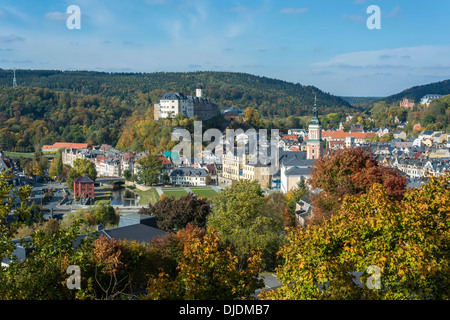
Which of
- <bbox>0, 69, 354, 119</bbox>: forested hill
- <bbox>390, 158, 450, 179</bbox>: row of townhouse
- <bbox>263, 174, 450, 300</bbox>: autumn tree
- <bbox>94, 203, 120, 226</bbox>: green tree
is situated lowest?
<bbox>94, 203, 120, 226</bbox>: green tree

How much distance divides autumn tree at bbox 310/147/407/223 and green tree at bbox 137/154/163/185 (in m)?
29.7

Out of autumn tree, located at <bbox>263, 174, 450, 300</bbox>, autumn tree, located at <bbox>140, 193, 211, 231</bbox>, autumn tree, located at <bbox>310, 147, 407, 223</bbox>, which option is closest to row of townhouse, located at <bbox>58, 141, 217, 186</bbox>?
autumn tree, located at <bbox>140, 193, 211, 231</bbox>

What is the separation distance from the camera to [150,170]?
3900cm

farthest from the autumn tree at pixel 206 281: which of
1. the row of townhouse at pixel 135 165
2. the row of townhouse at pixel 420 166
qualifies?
the row of townhouse at pixel 135 165

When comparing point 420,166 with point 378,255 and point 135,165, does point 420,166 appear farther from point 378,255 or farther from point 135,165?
point 378,255

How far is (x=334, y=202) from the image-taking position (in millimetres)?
9555

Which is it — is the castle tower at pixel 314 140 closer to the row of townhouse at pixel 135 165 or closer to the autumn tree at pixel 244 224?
the row of townhouse at pixel 135 165

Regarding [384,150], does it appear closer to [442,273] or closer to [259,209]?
[259,209]

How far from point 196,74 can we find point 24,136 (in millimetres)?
60554

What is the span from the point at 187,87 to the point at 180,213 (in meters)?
82.6

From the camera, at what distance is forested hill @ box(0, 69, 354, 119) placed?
90.8 m

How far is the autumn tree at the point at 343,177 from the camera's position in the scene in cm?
936

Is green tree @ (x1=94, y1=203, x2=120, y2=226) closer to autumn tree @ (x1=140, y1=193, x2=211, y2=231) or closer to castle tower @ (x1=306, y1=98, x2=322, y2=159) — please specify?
autumn tree @ (x1=140, y1=193, x2=211, y2=231)

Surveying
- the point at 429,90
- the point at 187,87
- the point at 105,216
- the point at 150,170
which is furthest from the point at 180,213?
the point at 429,90
